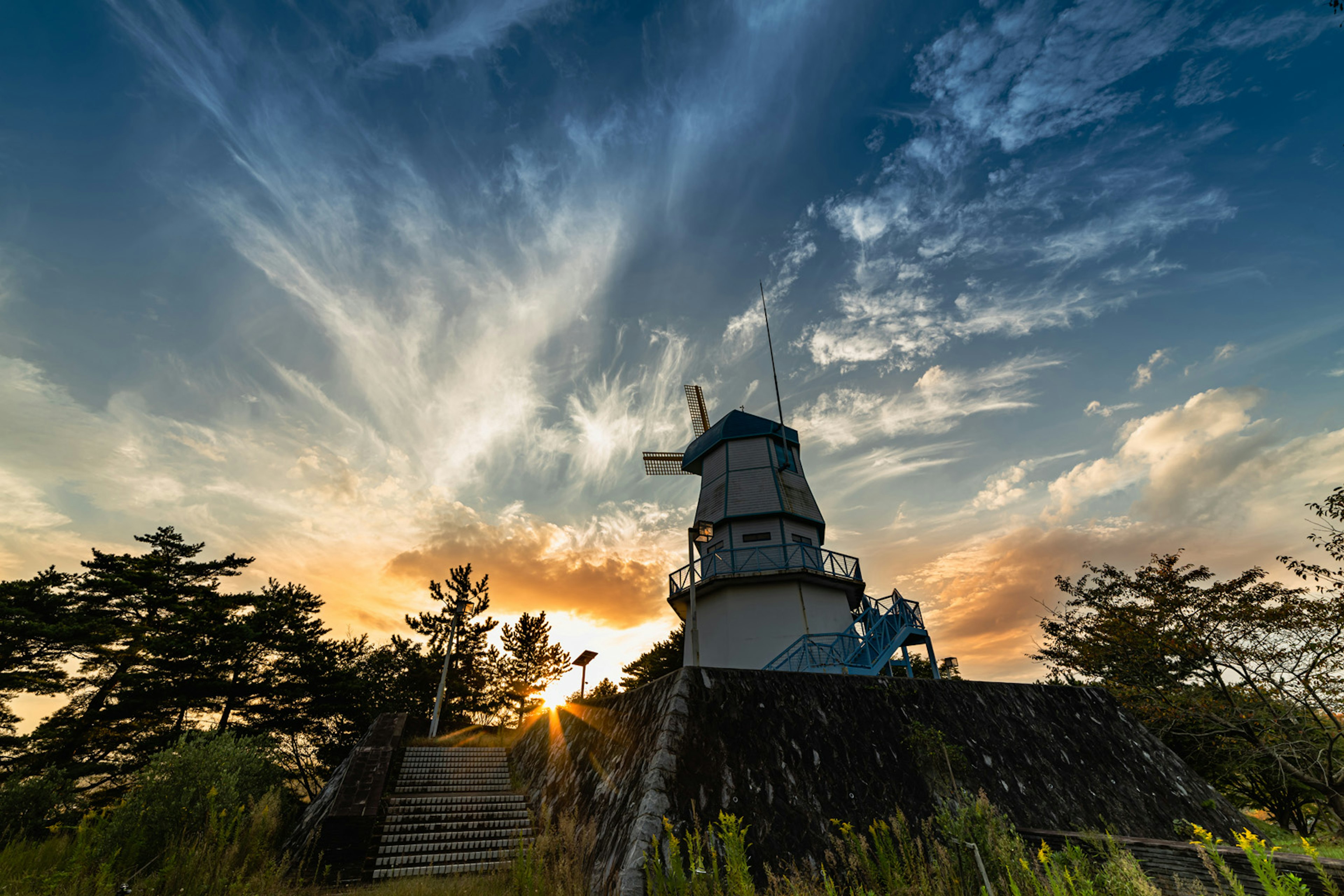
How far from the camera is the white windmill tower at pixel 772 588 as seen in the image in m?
17.0

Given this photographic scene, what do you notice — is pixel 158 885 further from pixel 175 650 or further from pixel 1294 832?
pixel 1294 832

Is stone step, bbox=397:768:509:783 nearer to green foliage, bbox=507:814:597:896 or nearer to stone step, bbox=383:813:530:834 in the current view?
stone step, bbox=383:813:530:834

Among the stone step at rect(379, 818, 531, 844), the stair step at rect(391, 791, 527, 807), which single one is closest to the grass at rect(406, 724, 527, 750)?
the stair step at rect(391, 791, 527, 807)

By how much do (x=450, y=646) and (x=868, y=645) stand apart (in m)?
21.3

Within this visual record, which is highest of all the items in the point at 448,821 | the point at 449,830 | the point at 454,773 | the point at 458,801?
the point at 454,773

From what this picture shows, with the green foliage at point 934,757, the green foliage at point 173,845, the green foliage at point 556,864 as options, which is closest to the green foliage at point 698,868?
the green foliage at point 556,864

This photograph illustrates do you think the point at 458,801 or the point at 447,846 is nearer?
the point at 447,846

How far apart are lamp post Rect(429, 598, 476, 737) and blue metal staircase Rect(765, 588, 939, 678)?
14758 mm

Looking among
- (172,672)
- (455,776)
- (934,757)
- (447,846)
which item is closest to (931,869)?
(934,757)

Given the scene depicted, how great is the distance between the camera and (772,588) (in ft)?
62.7

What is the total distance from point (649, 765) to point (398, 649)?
3478 cm

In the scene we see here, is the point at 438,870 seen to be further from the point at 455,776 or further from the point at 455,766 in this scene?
the point at 455,766

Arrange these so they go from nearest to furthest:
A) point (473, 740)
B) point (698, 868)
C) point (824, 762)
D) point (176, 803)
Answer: point (698, 868) → point (824, 762) → point (176, 803) → point (473, 740)

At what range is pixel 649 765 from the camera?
7.27 metres
